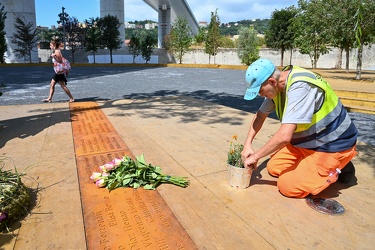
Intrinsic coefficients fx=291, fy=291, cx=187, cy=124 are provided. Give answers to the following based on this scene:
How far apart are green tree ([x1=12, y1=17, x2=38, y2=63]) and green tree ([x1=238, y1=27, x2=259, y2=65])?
20.2 m

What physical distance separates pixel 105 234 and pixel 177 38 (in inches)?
1130

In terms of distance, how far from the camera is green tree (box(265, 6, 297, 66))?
24.5 m

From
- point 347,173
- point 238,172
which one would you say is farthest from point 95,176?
point 347,173

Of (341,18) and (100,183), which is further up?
(341,18)

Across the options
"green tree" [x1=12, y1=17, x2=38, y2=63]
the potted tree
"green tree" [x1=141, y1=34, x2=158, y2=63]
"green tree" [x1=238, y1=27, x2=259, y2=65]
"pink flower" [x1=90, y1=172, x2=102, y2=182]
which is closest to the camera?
the potted tree

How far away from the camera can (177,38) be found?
29.1m

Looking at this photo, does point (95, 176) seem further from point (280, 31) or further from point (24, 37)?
point (24, 37)

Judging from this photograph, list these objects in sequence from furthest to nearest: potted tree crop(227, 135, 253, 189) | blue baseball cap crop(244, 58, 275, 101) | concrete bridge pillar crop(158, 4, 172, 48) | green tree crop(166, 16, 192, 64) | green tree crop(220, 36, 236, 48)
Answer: concrete bridge pillar crop(158, 4, 172, 48) < green tree crop(220, 36, 236, 48) < green tree crop(166, 16, 192, 64) < potted tree crop(227, 135, 253, 189) < blue baseball cap crop(244, 58, 275, 101)

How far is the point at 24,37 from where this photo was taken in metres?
26.8

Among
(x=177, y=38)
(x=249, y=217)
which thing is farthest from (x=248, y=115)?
(x=177, y=38)

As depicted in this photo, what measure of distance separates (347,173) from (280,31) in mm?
24846

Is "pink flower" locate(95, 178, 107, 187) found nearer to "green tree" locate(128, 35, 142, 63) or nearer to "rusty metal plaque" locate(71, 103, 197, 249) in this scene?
"rusty metal plaque" locate(71, 103, 197, 249)

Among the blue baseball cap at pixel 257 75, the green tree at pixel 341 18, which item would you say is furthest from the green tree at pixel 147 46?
the blue baseball cap at pixel 257 75

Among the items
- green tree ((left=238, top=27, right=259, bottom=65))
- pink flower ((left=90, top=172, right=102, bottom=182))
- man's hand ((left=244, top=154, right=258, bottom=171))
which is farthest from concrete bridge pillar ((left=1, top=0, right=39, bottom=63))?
man's hand ((left=244, top=154, right=258, bottom=171))
